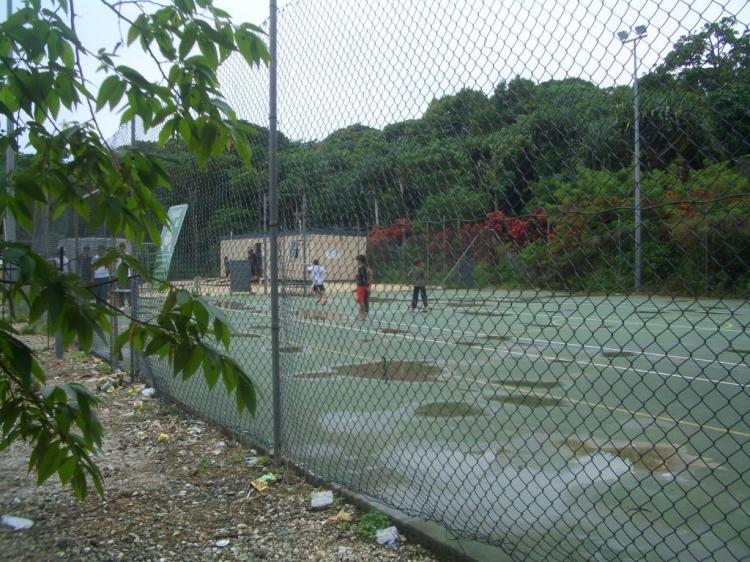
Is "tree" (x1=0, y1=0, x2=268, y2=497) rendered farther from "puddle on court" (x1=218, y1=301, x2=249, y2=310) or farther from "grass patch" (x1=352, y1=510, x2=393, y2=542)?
"puddle on court" (x1=218, y1=301, x2=249, y2=310)

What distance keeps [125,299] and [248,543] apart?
19.1 feet

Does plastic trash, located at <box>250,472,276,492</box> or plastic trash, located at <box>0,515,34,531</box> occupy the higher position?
plastic trash, located at <box>250,472,276,492</box>

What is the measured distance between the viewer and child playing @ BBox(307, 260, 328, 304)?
4.18 metres

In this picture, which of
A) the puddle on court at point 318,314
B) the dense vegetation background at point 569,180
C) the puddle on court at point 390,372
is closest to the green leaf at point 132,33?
the dense vegetation background at point 569,180

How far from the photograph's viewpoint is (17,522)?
141 inches

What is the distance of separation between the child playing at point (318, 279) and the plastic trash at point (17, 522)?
7.22ft

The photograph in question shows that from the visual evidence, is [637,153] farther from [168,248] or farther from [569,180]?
[168,248]

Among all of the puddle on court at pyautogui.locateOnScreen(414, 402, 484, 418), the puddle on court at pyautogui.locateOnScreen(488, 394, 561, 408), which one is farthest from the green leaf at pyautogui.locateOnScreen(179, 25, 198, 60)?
the puddle on court at pyautogui.locateOnScreen(488, 394, 561, 408)

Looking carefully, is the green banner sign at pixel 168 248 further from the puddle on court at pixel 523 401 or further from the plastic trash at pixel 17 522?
the puddle on court at pixel 523 401

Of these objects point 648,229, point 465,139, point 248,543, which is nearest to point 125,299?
point 248,543

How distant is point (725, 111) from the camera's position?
1.91 meters

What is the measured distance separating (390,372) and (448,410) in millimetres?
2541

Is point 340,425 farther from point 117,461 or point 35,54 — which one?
point 35,54

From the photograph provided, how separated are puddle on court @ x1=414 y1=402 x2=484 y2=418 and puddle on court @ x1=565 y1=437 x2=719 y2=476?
44.0 inches
